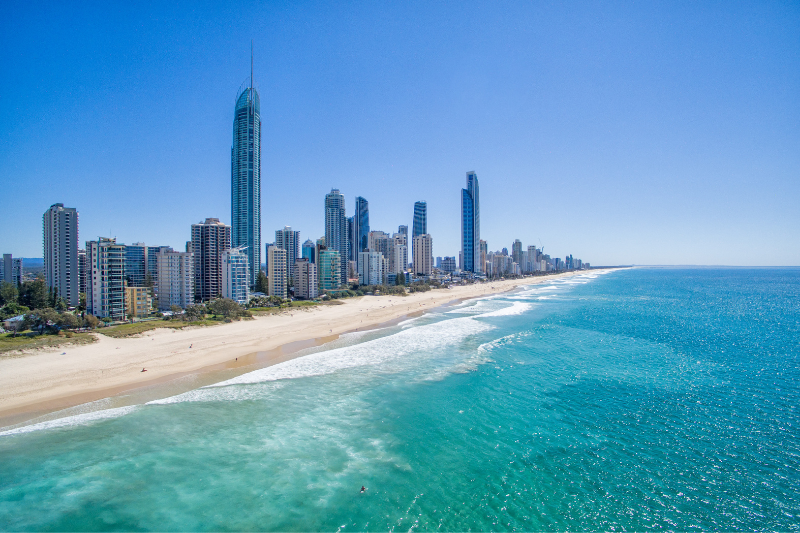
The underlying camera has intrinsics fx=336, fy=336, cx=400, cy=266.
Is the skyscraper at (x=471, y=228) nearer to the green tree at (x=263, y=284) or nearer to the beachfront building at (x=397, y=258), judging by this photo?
the beachfront building at (x=397, y=258)

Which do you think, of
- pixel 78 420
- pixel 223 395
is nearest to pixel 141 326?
pixel 78 420

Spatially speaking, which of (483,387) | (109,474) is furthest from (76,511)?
(483,387)

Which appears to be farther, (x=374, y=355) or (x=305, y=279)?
(x=305, y=279)

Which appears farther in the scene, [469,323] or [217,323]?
[469,323]

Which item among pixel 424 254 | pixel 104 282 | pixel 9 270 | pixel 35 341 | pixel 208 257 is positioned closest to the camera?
pixel 35 341

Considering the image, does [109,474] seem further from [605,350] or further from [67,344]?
[605,350]

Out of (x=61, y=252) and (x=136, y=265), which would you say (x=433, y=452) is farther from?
(x=136, y=265)
